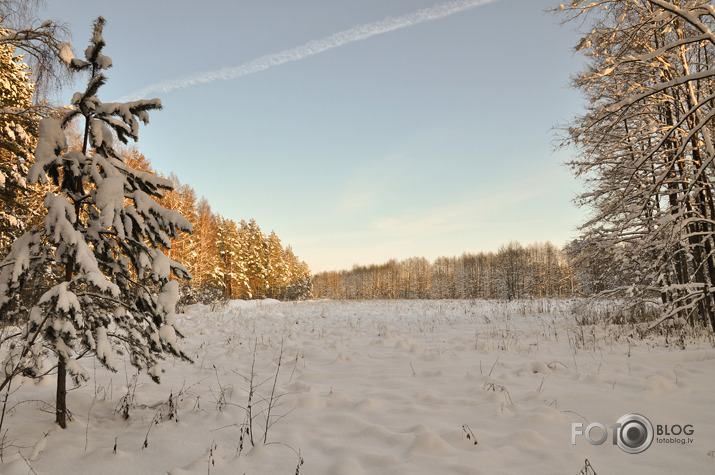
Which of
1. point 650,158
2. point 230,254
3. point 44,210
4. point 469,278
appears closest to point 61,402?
point 650,158

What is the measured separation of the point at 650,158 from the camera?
246 inches

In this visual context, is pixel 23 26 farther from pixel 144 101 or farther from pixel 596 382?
pixel 596 382

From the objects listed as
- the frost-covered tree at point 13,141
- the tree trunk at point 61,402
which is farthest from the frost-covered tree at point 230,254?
the tree trunk at point 61,402

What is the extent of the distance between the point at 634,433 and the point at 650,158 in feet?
17.5

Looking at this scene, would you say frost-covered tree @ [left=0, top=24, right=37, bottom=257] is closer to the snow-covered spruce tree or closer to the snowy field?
the snow-covered spruce tree

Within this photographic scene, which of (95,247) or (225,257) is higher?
(225,257)

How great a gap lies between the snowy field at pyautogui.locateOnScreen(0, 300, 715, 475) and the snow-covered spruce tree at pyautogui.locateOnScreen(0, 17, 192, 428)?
0.57m

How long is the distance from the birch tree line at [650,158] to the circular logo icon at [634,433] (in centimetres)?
364

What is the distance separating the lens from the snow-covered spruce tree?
8.66 feet

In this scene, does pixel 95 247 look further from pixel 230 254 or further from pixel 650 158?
pixel 230 254

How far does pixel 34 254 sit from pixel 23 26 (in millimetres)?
6379

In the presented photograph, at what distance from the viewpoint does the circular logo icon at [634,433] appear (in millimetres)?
2822

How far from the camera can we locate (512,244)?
221ft

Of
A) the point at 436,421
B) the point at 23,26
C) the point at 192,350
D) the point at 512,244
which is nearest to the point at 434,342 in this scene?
the point at 436,421
